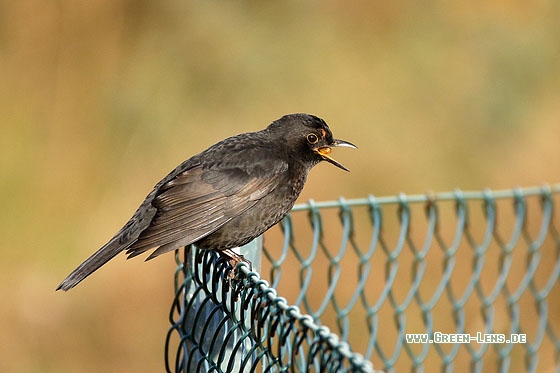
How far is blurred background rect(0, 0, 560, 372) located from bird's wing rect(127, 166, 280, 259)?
234 centimetres

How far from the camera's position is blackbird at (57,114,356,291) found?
4.53 metres

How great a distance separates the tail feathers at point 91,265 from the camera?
14.3 feet

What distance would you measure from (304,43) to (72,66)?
2152 mm

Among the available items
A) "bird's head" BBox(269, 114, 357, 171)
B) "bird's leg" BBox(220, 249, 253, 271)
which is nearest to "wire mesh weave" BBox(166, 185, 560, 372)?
"bird's leg" BBox(220, 249, 253, 271)

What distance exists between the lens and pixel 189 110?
27.1ft

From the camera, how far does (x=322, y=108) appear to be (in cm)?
847

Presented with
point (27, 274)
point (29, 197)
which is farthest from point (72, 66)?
point (27, 274)

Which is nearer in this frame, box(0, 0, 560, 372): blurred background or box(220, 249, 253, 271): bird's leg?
box(220, 249, 253, 271): bird's leg

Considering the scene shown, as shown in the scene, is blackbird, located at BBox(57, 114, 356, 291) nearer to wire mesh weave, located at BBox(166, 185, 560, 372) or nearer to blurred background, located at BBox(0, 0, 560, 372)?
wire mesh weave, located at BBox(166, 185, 560, 372)

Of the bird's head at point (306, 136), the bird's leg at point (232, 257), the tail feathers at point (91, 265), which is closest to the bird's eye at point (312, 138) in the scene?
the bird's head at point (306, 136)

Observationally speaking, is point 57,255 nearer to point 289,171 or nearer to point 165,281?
point 165,281

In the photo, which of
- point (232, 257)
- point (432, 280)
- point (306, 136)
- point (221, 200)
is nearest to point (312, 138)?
point (306, 136)

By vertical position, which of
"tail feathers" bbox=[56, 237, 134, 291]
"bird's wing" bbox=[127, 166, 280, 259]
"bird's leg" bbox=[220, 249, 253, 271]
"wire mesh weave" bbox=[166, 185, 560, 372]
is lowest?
"tail feathers" bbox=[56, 237, 134, 291]

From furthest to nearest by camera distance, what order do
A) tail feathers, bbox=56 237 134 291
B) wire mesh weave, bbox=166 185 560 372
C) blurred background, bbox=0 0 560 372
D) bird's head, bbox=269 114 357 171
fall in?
blurred background, bbox=0 0 560 372
bird's head, bbox=269 114 357 171
wire mesh weave, bbox=166 185 560 372
tail feathers, bbox=56 237 134 291
